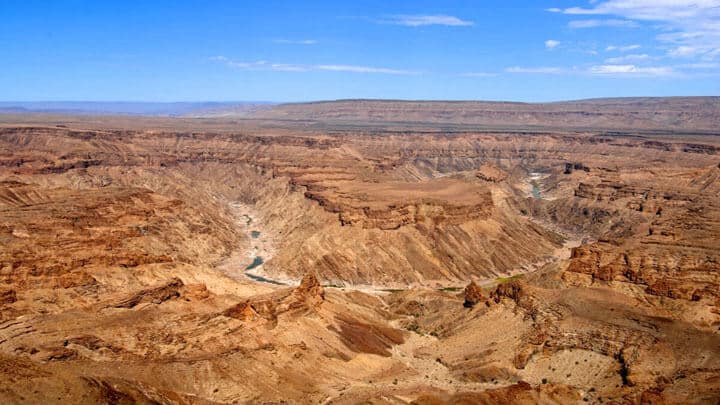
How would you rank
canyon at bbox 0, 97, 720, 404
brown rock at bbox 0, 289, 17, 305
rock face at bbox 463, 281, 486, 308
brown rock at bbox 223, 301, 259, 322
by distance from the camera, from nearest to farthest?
canyon at bbox 0, 97, 720, 404 → brown rock at bbox 223, 301, 259, 322 → brown rock at bbox 0, 289, 17, 305 → rock face at bbox 463, 281, 486, 308

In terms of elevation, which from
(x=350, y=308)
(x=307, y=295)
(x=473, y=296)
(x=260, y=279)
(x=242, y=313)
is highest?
(x=242, y=313)

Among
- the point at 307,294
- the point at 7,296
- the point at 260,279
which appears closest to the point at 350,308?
the point at 307,294

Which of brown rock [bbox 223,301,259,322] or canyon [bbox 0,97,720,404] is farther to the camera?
brown rock [bbox 223,301,259,322]

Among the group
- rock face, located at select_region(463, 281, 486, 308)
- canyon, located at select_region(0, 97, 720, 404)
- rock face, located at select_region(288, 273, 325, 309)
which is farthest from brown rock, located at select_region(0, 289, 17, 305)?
rock face, located at select_region(463, 281, 486, 308)

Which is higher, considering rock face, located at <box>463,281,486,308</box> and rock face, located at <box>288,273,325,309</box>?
rock face, located at <box>288,273,325,309</box>

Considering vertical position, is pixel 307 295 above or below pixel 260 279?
above

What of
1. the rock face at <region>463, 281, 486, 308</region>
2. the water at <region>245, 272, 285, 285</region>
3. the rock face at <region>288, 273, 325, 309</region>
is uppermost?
the rock face at <region>288, 273, 325, 309</region>

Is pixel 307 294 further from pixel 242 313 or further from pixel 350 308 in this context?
pixel 242 313

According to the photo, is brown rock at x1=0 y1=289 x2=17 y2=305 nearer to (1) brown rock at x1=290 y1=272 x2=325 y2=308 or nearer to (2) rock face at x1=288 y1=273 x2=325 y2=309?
(2) rock face at x1=288 y1=273 x2=325 y2=309

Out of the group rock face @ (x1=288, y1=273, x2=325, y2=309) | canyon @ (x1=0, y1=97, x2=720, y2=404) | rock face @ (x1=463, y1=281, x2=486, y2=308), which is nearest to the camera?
canyon @ (x1=0, y1=97, x2=720, y2=404)

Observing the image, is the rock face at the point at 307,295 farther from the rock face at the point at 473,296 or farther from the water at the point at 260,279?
the water at the point at 260,279

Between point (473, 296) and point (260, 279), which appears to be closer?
point (473, 296)

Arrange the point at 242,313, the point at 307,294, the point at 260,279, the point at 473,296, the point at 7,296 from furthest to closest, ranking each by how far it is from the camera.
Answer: the point at 260,279
the point at 473,296
the point at 307,294
the point at 7,296
the point at 242,313
